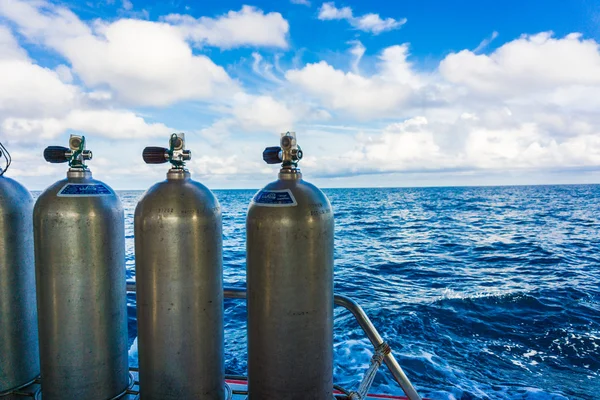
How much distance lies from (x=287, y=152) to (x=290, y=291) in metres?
0.78

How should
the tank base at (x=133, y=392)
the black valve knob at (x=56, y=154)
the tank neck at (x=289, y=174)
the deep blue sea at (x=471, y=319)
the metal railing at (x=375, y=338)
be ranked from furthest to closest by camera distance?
the deep blue sea at (x=471, y=319) < the tank base at (x=133, y=392) < the black valve knob at (x=56, y=154) < the metal railing at (x=375, y=338) < the tank neck at (x=289, y=174)

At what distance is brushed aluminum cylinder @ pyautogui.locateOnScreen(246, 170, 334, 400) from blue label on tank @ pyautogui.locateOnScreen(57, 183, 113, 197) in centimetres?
95

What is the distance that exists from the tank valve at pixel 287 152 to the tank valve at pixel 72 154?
45.9 inches

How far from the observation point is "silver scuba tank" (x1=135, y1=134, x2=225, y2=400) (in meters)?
2.37

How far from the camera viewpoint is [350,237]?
2697 centimetres

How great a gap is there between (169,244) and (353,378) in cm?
568

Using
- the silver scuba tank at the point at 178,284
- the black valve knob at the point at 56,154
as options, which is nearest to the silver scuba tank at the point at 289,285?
the silver scuba tank at the point at 178,284

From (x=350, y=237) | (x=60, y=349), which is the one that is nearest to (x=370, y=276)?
(x=350, y=237)

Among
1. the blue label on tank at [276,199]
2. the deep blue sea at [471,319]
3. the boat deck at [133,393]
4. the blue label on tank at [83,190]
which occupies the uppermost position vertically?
the blue label on tank at [83,190]

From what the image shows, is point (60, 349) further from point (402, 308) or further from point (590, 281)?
point (590, 281)

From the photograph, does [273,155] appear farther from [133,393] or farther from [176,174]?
[133,393]

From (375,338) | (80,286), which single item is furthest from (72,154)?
(375,338)

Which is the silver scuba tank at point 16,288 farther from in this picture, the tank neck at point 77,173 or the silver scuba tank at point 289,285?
the silver scuba tank at point 289,285

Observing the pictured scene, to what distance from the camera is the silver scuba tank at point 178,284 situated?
7.77 ft
